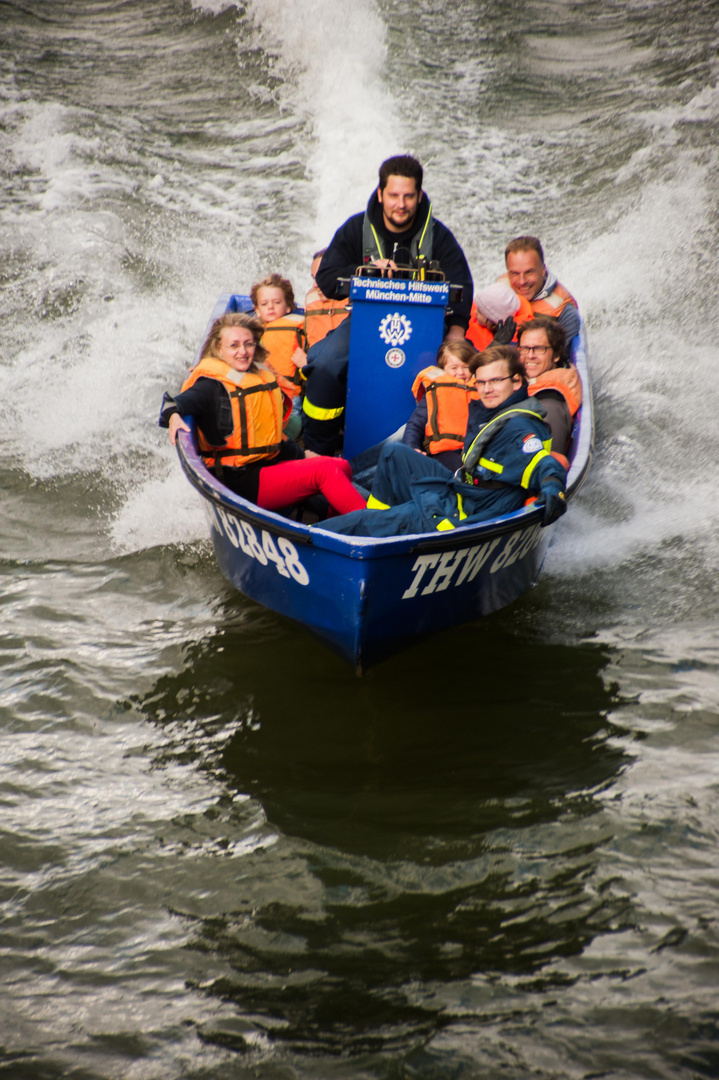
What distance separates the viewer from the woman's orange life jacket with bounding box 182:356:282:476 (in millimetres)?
3693

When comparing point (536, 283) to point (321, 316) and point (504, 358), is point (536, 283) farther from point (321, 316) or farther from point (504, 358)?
point (504, 358)

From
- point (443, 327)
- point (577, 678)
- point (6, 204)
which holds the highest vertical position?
point (6, 204)

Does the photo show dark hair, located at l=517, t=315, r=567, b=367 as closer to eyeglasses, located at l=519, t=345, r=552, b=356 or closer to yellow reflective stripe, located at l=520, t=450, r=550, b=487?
eyeglasses, located at l=519, t=345, r=552, b=356

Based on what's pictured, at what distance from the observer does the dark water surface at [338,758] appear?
2.15 metres

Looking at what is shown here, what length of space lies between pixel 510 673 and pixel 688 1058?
1.66 metres

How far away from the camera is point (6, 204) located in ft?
28.4

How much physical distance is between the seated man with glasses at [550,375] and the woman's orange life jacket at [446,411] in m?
0.43

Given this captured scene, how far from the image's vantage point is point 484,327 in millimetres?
4812

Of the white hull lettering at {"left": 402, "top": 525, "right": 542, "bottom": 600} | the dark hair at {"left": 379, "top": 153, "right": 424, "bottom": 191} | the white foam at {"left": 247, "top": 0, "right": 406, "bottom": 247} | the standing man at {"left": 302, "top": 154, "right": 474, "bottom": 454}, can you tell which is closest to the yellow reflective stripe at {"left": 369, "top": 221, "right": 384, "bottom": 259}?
the standing man at {"left": 302, "top": 154, "right": 474, "bottom": 454}

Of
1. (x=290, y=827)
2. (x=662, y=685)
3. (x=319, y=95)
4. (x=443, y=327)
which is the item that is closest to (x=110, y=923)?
(x=290, y=827)

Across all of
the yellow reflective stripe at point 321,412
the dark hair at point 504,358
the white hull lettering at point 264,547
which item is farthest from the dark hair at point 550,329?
the white hull lettering at point 264,547

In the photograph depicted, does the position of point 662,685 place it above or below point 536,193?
below

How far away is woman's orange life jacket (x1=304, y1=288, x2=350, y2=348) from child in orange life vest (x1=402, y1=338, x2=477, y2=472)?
917mm

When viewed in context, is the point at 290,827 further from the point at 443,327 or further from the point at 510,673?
the point at 443,327
